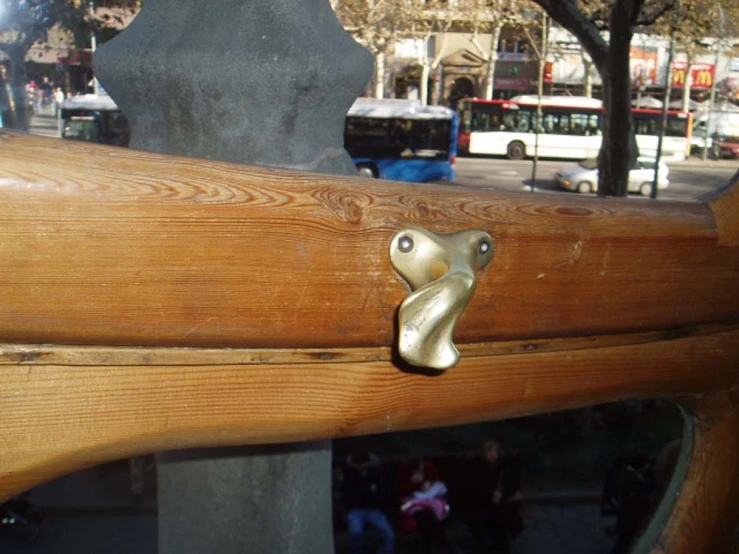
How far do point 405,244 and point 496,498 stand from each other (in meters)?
5.66

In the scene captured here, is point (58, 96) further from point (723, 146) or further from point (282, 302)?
point (723, 146)

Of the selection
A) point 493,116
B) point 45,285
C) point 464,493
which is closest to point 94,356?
point 45,285

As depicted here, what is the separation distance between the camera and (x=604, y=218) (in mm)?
969

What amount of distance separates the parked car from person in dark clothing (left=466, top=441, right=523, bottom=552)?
1415 cm

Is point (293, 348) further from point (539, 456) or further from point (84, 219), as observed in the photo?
point (539, 456)

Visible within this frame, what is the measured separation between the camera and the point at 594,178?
20156 millimetres

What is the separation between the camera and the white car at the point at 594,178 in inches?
766

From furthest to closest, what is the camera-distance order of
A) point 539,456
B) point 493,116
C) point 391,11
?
point 493,116 < point 391,11 < point 539,456

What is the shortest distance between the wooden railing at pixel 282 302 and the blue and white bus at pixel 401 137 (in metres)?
18.3

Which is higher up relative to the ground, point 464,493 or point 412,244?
point 412,244

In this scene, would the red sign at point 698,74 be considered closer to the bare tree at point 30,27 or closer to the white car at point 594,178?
the white car at point 594,178

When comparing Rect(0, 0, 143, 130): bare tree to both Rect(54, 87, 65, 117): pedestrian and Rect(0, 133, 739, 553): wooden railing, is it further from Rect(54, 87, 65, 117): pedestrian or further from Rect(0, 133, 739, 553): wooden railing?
Rect(0, 133, 739, 553): wooden railing

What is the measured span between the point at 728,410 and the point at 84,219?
35.2 inches

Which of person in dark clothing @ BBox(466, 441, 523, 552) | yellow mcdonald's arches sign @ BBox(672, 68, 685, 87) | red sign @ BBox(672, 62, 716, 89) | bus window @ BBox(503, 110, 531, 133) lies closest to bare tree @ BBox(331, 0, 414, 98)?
bus window @ BBox(503, 110, 531, 133)
